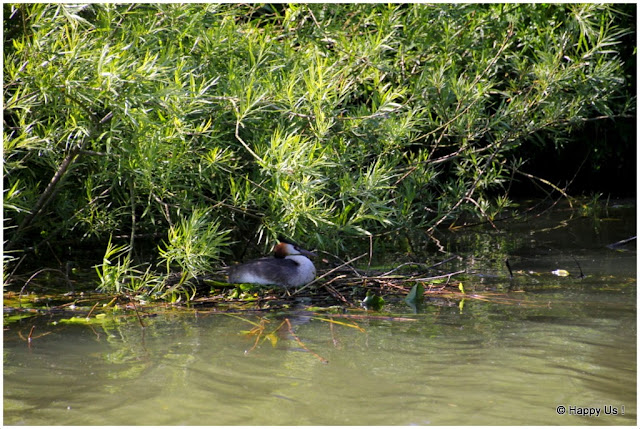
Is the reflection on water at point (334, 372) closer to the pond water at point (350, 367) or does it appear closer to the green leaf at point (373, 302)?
the pond water at point (350, 367)

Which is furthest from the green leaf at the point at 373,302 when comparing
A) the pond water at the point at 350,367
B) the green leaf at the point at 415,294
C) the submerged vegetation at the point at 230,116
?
the submerged vegetation at the point at 230,116

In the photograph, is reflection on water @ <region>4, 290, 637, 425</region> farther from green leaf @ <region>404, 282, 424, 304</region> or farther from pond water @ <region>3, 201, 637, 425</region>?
green leaf @ <region>404, 282, 424, 304</region>

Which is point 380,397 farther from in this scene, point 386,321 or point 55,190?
point 55,190

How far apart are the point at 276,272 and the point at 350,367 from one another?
181 centimetres

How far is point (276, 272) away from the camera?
5961 mm

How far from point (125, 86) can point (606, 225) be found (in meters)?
6.79

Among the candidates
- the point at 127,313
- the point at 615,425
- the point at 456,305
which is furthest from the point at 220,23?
the point at 615,425

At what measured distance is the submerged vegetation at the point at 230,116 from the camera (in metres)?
5.04

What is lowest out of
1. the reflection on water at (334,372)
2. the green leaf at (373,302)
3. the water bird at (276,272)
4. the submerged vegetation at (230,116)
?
the reflection on water at (334,372)

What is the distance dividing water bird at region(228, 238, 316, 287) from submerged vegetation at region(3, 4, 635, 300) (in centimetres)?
22

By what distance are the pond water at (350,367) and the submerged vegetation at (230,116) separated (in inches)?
30.1

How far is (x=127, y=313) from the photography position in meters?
5.42

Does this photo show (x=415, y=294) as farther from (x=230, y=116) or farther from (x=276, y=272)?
(x=230, y=116)

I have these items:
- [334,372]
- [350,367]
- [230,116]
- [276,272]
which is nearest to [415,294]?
[276,272]
